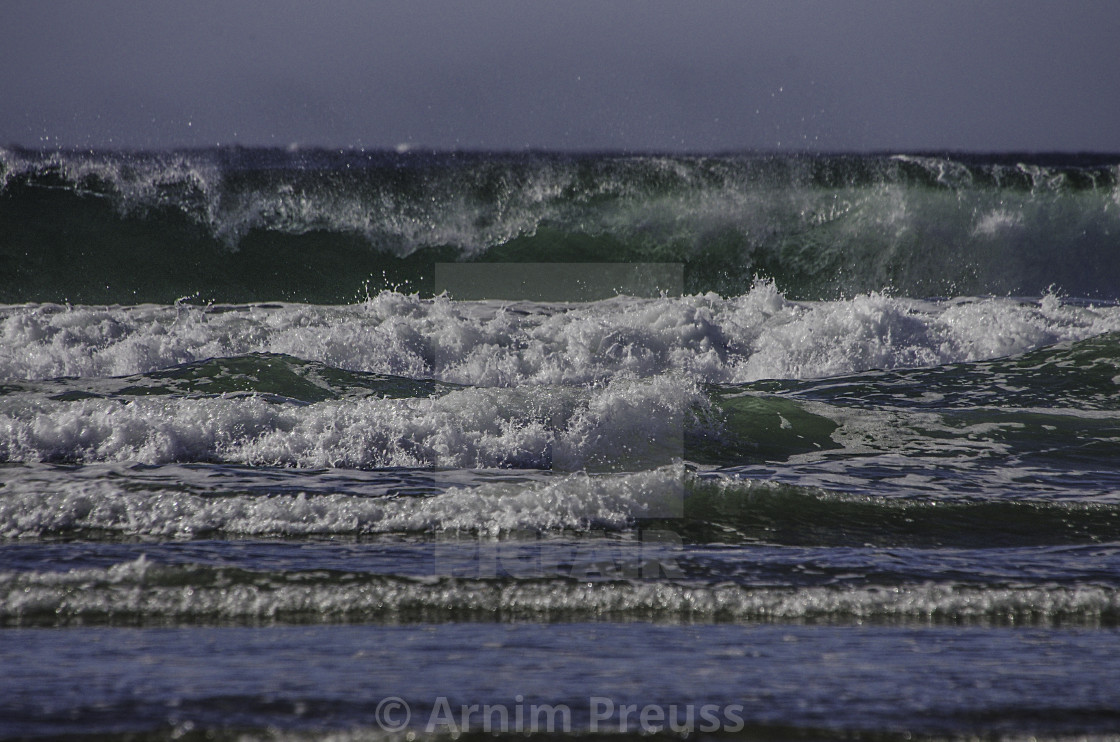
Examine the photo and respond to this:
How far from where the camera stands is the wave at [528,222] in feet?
39.1

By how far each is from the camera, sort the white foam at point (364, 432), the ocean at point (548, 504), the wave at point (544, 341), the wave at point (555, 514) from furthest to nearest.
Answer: the wave at point (544, 341) < the white foam at point (364, 432) < the wave at point (555, 514) < the ocean at point (548, 504)

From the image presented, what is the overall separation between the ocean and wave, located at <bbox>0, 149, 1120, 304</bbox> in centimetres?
13

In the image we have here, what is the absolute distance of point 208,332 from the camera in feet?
27.0

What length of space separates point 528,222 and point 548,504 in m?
9.26

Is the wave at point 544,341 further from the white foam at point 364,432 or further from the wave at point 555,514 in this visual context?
the wave at point 555,514

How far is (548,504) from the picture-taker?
374cm

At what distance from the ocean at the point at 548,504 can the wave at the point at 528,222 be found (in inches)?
5.3

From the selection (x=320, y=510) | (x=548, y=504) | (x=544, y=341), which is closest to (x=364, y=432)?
(x=320, y=510)

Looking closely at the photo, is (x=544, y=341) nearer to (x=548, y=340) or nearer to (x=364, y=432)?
(x=548, y=340)

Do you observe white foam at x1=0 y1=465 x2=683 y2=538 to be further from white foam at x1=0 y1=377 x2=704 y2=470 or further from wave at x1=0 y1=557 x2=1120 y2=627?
white foam at x1=0 y1=377 x2=704 y2=470

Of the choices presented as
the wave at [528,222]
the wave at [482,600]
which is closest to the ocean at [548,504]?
the wave at [482,600]

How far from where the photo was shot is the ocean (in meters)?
2.15

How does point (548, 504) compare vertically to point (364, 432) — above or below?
below

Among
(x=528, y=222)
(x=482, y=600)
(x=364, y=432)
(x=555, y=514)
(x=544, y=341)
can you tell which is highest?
(x=528, y=222)
